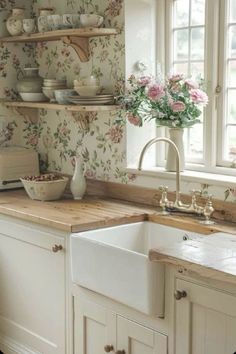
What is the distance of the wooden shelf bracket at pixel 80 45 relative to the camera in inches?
132

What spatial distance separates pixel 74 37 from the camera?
3367 millimetres

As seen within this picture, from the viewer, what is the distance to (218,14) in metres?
2.96

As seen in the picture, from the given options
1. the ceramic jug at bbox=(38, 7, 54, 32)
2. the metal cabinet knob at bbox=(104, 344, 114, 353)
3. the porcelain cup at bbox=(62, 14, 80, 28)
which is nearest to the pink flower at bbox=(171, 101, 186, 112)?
the porcelain cup at bbox=(62, 14, 80, 28)

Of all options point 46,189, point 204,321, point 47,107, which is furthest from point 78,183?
point 204,321

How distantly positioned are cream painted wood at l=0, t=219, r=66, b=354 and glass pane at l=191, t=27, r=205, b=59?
3.70ft

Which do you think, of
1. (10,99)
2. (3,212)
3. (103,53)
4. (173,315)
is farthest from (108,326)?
(10,99)

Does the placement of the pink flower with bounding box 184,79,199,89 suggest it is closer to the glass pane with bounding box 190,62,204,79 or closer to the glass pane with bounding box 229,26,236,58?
the glass pane with bounding box 190,62,204,79

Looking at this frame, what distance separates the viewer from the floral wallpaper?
330 cm

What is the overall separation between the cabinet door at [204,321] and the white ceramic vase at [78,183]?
1.25m

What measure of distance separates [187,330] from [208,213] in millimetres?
691

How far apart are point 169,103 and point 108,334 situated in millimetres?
1132

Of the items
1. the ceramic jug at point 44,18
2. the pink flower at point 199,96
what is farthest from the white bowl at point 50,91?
the pink flower at point 199,96

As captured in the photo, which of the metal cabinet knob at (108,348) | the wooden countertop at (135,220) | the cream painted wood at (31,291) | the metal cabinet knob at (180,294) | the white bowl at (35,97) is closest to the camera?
the wooden countertop at (135,220)

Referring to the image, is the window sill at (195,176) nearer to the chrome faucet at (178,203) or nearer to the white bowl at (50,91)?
the chrome faucet at (178,203)
